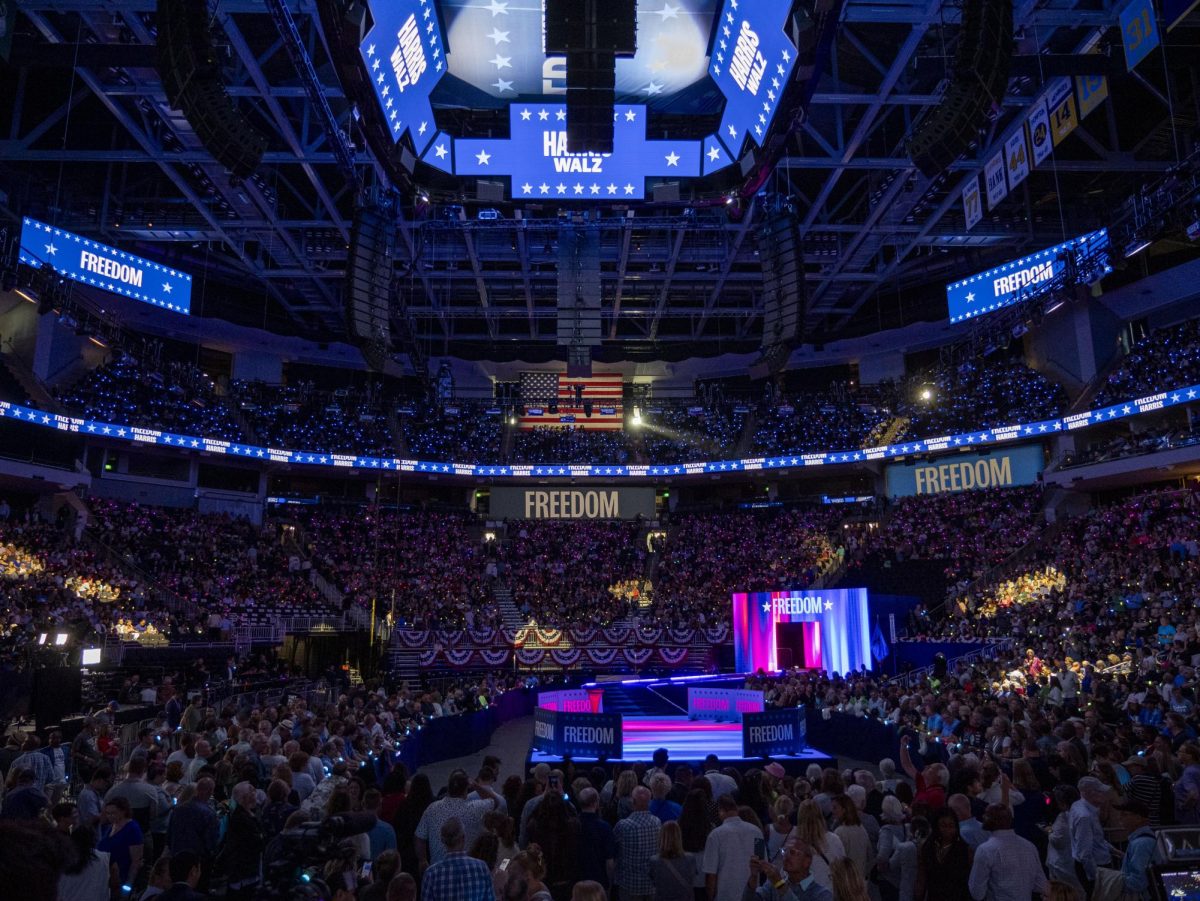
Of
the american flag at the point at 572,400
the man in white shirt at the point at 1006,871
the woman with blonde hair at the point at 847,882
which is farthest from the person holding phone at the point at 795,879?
the american flag at the point at 572,400

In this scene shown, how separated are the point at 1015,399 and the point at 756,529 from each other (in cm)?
1253

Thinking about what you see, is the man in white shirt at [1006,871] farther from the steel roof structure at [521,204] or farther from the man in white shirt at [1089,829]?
the steel roof structure at [521,204]

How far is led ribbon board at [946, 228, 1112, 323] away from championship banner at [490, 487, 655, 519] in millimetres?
16783

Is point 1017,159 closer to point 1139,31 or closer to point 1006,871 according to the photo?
point 1139,31

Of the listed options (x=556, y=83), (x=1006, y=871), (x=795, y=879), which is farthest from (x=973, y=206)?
(x=795, y=879)

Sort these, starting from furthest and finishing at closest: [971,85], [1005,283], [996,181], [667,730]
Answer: [1005,283]
[667,730]
[996,181]
[971,85]

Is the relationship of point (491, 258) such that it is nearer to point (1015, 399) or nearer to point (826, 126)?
point (826, 126)

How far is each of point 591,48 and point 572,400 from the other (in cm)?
2896

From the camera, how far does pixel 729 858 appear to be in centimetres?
585

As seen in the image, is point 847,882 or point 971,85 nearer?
point 847,882

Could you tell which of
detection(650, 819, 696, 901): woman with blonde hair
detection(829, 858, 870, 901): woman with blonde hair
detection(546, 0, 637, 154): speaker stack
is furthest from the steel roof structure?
detection(829, 858, 870, 901): woman with blonde hair

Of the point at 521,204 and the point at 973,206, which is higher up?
the point at 973,206

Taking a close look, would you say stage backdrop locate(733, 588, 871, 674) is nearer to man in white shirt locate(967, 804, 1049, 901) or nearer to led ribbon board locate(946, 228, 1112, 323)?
led ribbon board locate(946, 228, 1112, 323)

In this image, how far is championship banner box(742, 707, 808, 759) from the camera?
586 inches
